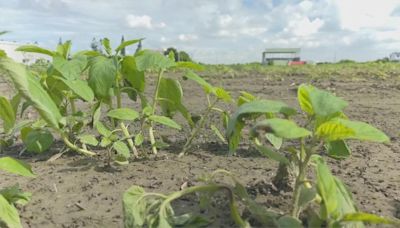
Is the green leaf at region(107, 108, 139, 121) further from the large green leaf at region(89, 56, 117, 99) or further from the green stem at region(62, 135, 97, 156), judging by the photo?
the green stem at region(62, 135, 97, 156)

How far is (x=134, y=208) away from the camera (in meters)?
1.22

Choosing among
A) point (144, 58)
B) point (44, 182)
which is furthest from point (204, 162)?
point (44, 182)

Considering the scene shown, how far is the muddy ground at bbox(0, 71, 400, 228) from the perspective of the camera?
1559 millimetres

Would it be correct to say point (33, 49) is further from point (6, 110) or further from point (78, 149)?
point (6, 110)

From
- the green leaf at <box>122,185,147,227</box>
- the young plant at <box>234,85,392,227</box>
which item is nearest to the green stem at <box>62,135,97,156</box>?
the green leaf at <box>122,185,147,227</box>

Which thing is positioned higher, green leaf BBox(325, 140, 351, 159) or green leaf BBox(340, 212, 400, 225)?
green leaf BBox(325, 140, 351, 159)

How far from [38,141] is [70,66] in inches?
17.3

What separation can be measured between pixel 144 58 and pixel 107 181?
514 millimetres

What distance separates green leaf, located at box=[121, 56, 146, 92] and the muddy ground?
0.35 metres

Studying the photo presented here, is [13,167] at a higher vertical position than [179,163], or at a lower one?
higher

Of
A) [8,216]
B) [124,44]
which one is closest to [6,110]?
[8,216]

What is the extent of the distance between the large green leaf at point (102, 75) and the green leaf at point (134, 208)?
732mm

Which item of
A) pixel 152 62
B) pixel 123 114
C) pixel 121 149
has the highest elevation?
pixel 152 62

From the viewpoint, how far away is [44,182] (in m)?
1.89
